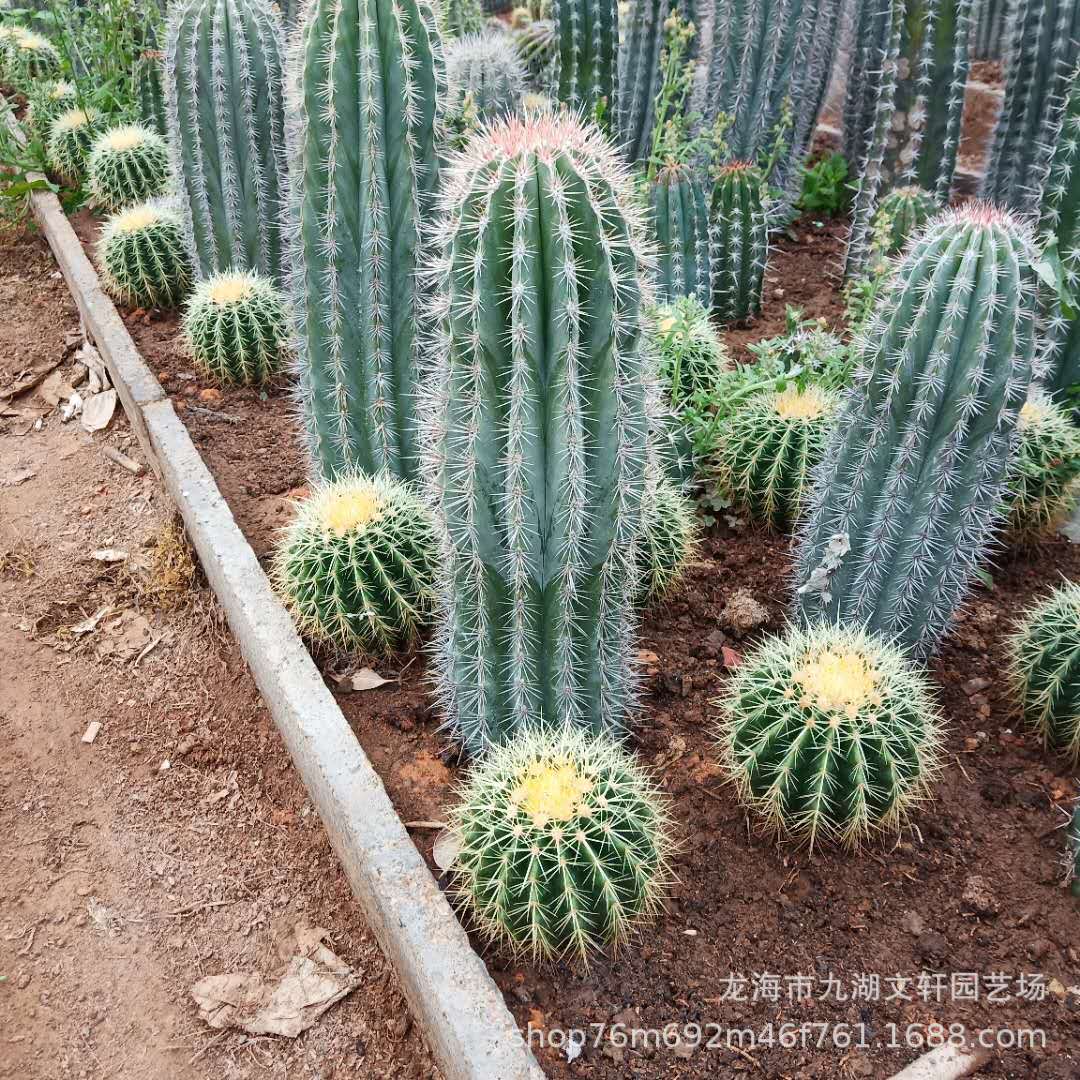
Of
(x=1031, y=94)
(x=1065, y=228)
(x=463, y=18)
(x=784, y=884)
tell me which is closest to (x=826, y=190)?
(x=1031, y=94)

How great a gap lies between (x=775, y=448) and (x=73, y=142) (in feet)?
17.1

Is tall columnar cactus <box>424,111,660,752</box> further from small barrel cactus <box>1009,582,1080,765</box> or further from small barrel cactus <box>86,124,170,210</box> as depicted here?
small barrel cactus <box>86,124,170,210</box>

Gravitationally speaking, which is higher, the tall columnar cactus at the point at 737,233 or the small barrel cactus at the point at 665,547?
the tall columnar cactus at the point at 737,233

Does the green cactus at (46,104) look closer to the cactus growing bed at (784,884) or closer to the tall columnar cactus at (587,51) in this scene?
the tall columnar cactus at (587,51)

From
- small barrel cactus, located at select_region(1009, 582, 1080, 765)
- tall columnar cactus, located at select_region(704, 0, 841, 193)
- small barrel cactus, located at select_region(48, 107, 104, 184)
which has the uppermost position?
tall columnar cactus, located at select_region(704, 0, 841, 193)

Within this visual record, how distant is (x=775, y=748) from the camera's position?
94.7 inches

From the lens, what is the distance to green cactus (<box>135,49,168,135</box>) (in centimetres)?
627

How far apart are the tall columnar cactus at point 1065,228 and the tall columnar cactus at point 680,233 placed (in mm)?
1406

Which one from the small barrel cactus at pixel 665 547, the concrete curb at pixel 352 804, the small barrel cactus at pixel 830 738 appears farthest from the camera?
the small barrel cactus at pixel 665 547

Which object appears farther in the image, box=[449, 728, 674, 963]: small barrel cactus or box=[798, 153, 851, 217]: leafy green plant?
box=[798, 153, 851, 217]: leafy green plant

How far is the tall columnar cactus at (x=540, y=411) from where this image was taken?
2.12m

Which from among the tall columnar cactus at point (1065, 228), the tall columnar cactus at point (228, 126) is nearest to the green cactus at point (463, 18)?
the tall columnar cactus at point (228, 126)

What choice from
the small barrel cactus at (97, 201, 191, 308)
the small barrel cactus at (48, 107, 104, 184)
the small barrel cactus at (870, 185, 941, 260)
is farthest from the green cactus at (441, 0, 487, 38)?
the small barrel cactus at (870, 185, 941, 260)

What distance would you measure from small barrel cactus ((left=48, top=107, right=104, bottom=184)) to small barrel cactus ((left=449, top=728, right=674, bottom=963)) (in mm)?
5659
